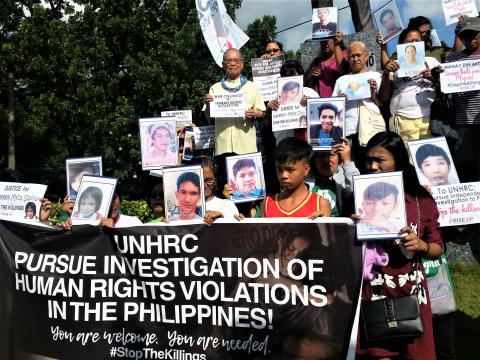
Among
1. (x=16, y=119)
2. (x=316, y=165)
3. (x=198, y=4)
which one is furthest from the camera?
(x=16, y=119)

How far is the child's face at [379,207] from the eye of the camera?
3.21 metres

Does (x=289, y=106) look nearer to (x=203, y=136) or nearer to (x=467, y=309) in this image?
(x=203, y=136)

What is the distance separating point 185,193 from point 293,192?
2.40 feet

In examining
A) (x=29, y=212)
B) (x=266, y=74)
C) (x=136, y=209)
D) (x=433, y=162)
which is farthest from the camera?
(x=136, y=209)

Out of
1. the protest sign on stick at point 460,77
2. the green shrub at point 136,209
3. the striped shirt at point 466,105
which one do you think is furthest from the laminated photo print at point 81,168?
the green shrub at point 136,209

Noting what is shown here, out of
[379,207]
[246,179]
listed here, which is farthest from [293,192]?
[246,179]

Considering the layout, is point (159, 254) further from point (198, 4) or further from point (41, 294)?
point (198, 4)

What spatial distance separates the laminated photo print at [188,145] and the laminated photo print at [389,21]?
7.15 ft

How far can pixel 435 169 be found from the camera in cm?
396

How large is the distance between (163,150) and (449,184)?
266 cm

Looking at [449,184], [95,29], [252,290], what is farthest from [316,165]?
[95,29]

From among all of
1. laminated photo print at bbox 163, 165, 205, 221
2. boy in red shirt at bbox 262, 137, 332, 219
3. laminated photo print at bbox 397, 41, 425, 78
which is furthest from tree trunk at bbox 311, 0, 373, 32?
laminated photo print at bbox 163, 165, 205, 221

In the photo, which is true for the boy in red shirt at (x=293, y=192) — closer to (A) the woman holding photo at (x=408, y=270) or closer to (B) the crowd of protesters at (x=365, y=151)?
(B) the crowd of protesters at (x=365, y=151)

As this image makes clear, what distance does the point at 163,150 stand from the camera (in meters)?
5.51
